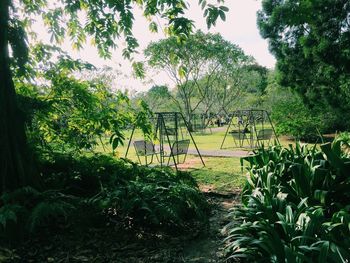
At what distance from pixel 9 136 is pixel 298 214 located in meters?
3.35

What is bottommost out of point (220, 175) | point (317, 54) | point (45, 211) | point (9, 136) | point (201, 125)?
point (220, 175)

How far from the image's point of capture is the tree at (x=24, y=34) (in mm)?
3906

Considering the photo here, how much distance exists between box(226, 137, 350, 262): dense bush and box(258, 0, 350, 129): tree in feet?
34.3

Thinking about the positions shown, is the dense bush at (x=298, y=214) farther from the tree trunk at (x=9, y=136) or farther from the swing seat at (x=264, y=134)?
the swing seat at (x=264, y=134)

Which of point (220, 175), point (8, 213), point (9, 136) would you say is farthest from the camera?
point (220, 175)

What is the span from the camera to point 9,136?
3955 mm

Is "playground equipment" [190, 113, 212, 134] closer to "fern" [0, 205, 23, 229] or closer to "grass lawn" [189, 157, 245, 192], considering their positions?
"grass lawn" [189, 157, 245, 192]

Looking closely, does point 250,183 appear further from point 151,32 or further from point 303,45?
point 303,45

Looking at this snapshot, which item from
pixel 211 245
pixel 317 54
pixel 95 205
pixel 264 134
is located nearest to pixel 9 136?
pixel 95 205

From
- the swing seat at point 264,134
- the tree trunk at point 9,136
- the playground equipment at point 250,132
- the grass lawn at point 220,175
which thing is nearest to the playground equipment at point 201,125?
the playground equipment at point 250,132

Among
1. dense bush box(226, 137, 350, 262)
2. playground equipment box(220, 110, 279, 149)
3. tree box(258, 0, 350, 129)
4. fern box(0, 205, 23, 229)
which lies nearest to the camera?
dense bush box(226, 137, 350, 262)

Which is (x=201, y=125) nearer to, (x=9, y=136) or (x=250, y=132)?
(x=250, y=132)

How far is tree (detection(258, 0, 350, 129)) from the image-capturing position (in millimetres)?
14898

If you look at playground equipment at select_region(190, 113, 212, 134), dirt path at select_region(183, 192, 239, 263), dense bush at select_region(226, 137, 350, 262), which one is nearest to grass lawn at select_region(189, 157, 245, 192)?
dirt path at select_region(183, 192, 239, 263)
